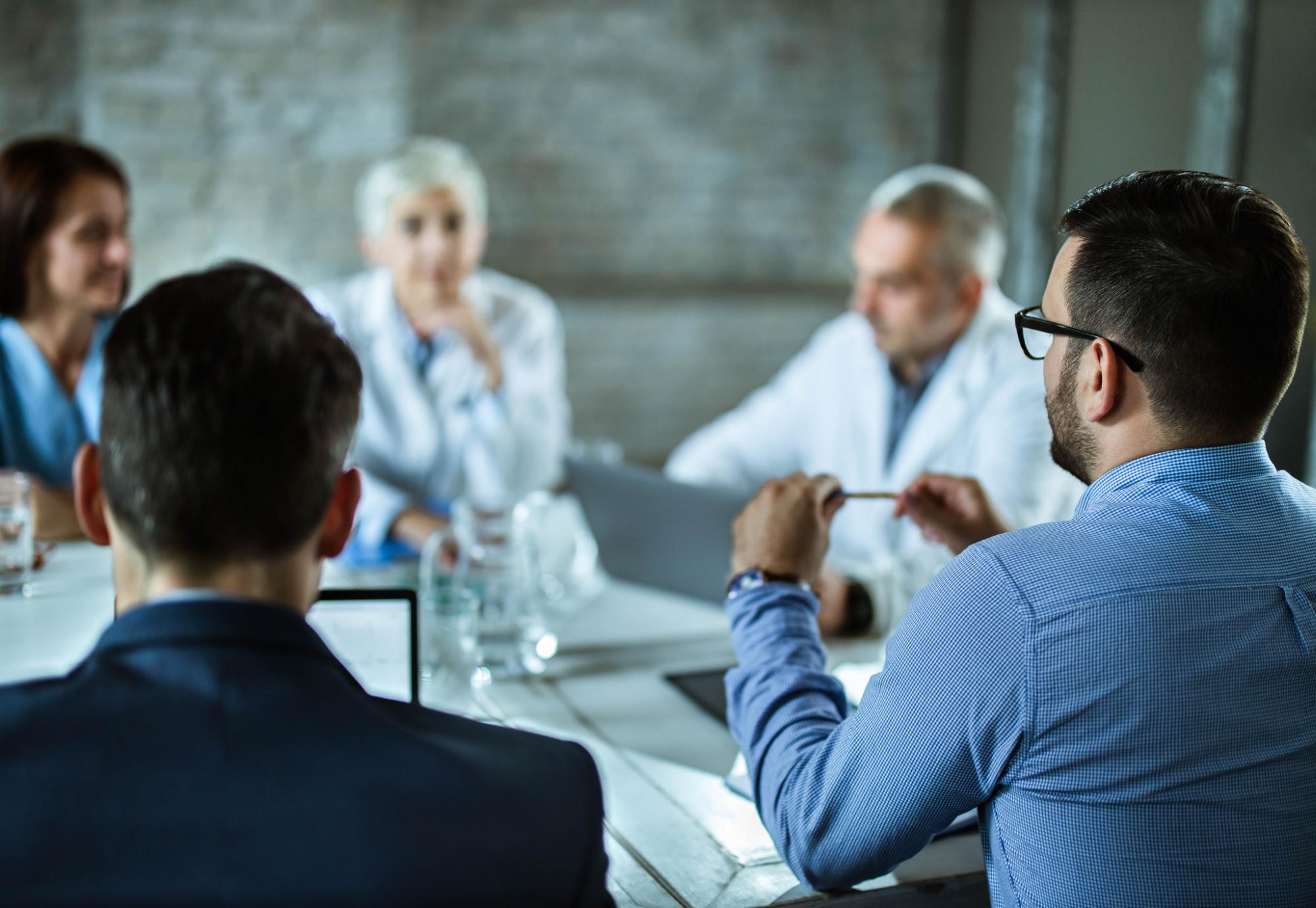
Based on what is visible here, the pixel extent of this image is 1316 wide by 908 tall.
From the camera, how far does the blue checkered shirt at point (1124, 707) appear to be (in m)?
0.85

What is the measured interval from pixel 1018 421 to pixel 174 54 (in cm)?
311

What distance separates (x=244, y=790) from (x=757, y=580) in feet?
2.04

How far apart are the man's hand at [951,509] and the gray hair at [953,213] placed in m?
0.93

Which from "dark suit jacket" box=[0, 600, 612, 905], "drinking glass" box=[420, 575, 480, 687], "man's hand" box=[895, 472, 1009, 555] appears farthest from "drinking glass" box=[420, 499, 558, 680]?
"dark suit jacket" box=[0, 600, 612, 905]

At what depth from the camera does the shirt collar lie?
0.94 metres

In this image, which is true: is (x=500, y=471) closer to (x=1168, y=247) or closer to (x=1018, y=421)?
(x=1018, y=421)

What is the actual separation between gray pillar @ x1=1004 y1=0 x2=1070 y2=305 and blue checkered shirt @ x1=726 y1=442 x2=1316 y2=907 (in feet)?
12.0

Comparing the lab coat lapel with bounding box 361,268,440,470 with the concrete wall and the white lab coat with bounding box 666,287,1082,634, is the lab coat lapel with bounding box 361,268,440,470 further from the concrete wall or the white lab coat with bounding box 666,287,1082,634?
the concrete wall

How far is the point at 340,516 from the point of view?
2.63 ft

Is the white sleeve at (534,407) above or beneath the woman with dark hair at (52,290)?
beneath

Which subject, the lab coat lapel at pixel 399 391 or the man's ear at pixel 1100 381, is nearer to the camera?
the man's ear at pixel 1100 381

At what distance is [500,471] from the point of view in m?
2.76

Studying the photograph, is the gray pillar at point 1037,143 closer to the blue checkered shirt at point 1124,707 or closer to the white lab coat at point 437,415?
the white lab coat at point 437,415

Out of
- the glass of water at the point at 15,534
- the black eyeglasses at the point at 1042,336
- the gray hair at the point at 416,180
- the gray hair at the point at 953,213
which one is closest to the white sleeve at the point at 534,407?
the gray hair at the point at 416,180
